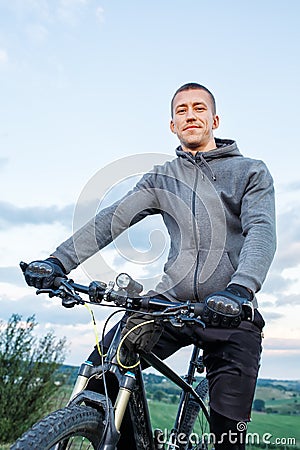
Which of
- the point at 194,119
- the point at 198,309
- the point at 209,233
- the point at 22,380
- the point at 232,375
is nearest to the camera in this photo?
the point at 198,309

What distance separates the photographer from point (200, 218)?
3.21 meters

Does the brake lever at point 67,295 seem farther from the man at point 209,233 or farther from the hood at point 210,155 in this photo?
the hood at point 210,155

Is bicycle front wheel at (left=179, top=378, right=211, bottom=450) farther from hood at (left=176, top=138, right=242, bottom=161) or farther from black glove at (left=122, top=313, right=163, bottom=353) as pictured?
hood at (left=176, top=138, right=242, bottom=161)

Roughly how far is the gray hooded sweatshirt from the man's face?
3.1 inches

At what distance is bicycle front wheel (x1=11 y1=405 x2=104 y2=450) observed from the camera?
6.47 ft

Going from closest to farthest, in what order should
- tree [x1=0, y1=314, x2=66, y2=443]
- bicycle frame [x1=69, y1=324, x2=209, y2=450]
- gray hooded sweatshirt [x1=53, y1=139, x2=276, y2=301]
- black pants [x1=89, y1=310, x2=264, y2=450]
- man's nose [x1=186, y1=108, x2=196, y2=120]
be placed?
bicycle frame [x1=69, y1=324, x2=209, y2=450] < black pants [x1=89, y1=310, x2=264, y2=450] < gray hooded sweatshirt [x1=53, y1=139, x2=276, y2=301] < man's nose [x1=186, y1=108, x2=196, y2=120] < tree [x1=0, y1=314, x2=66, y2=443]

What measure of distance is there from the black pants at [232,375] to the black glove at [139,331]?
1.07ft

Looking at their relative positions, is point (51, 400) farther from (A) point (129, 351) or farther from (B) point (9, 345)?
(A) point (129, 351)

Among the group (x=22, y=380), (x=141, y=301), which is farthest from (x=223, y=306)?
(x=22, y=380)

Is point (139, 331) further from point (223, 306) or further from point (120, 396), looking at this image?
point (223, 306)

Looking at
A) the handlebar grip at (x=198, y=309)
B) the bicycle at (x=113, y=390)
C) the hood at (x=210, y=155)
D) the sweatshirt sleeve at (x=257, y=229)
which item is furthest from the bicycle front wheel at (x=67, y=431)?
the hood at (x=210, y=155)

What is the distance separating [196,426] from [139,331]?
1582 millimetres

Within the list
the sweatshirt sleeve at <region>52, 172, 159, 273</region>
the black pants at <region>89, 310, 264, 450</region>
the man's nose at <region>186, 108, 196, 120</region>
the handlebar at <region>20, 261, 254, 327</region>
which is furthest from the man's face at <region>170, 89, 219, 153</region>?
the handlebar at <region>20, 261, 254, 327</region>

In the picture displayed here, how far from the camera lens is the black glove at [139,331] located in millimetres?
2617
